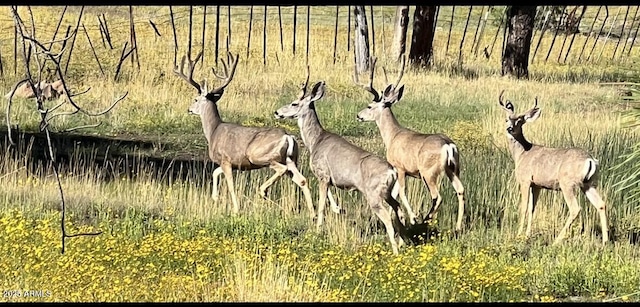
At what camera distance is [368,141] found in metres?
14.9

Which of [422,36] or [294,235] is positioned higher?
[422,36]

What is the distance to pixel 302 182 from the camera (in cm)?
971

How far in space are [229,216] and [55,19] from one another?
3312 cm

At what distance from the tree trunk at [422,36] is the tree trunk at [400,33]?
289 mm

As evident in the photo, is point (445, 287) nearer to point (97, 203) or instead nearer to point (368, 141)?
point (97, 203)

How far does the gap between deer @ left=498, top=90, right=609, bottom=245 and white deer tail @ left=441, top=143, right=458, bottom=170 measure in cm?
66

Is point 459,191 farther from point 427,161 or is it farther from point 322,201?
point 322,201

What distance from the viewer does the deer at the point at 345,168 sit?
27.7ft

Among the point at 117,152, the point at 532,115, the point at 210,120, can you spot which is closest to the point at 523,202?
the point at 532,115

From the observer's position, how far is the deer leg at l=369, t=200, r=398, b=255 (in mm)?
8198

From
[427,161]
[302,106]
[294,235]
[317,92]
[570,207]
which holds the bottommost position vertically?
[294,235]

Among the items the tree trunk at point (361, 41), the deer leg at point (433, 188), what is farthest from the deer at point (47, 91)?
the deer leg at point (433, 188)

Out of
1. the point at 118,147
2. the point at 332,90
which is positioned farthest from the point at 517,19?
the point at 118,147

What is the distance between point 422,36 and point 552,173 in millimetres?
17640
